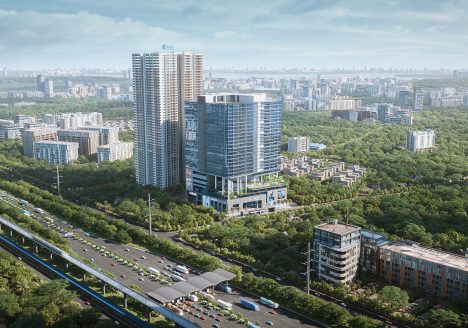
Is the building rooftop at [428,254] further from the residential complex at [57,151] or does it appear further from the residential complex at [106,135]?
the residential complex at [106,135]

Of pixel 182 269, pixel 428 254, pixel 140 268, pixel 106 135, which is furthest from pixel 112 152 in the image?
pixel 428 254

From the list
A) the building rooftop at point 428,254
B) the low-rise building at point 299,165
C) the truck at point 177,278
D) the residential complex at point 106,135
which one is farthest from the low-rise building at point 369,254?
the residential complex at point 106,135

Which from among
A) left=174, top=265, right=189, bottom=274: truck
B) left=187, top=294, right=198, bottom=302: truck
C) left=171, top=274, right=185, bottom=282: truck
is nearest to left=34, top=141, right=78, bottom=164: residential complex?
→ left=174, top=265, right=189, bottom=274: truck

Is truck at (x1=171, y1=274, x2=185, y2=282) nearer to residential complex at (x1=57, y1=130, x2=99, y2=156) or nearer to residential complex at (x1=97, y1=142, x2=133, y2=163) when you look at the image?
residential complex at (x1=97, y1=142, x2=133, y2=163)

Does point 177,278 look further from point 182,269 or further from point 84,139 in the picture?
point 84,139

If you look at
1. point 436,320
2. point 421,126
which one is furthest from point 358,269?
point 421,126

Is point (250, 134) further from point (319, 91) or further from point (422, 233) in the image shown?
point (319, 91)
